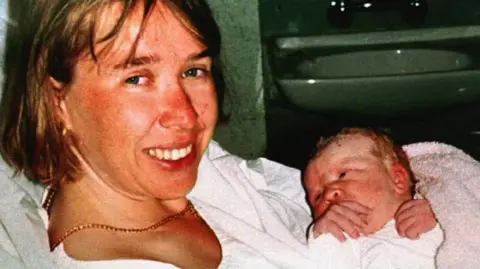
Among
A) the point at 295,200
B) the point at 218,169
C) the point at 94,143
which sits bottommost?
the point at 295,200

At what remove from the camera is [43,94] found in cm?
105

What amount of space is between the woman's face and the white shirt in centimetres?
33

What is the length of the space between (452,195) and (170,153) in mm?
601

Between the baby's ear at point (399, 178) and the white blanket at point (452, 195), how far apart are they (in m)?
0.04

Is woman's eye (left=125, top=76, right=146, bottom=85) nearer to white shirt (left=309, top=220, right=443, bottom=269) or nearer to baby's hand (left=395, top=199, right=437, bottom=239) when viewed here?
white shirt (left=309, top=220, right=443, bottom=269)

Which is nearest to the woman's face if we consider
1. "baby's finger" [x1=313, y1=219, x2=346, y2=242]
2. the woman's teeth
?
the woman's teeth

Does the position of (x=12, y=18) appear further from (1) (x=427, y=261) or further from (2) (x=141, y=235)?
(1) (x=427, y=261)

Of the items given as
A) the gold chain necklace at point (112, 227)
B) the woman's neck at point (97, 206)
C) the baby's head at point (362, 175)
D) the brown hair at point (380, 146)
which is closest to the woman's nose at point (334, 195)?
the baby's head at point (362, 175)

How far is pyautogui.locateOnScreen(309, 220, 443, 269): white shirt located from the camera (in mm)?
1235

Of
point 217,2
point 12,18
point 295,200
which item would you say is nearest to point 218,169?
point 295,200

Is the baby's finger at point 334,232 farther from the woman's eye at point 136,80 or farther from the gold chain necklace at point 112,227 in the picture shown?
the woman's eye at point 136,80

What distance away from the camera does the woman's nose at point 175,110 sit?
978mm

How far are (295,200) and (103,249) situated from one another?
59 centimetres

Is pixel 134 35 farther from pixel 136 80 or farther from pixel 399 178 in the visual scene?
pixel 399 178
